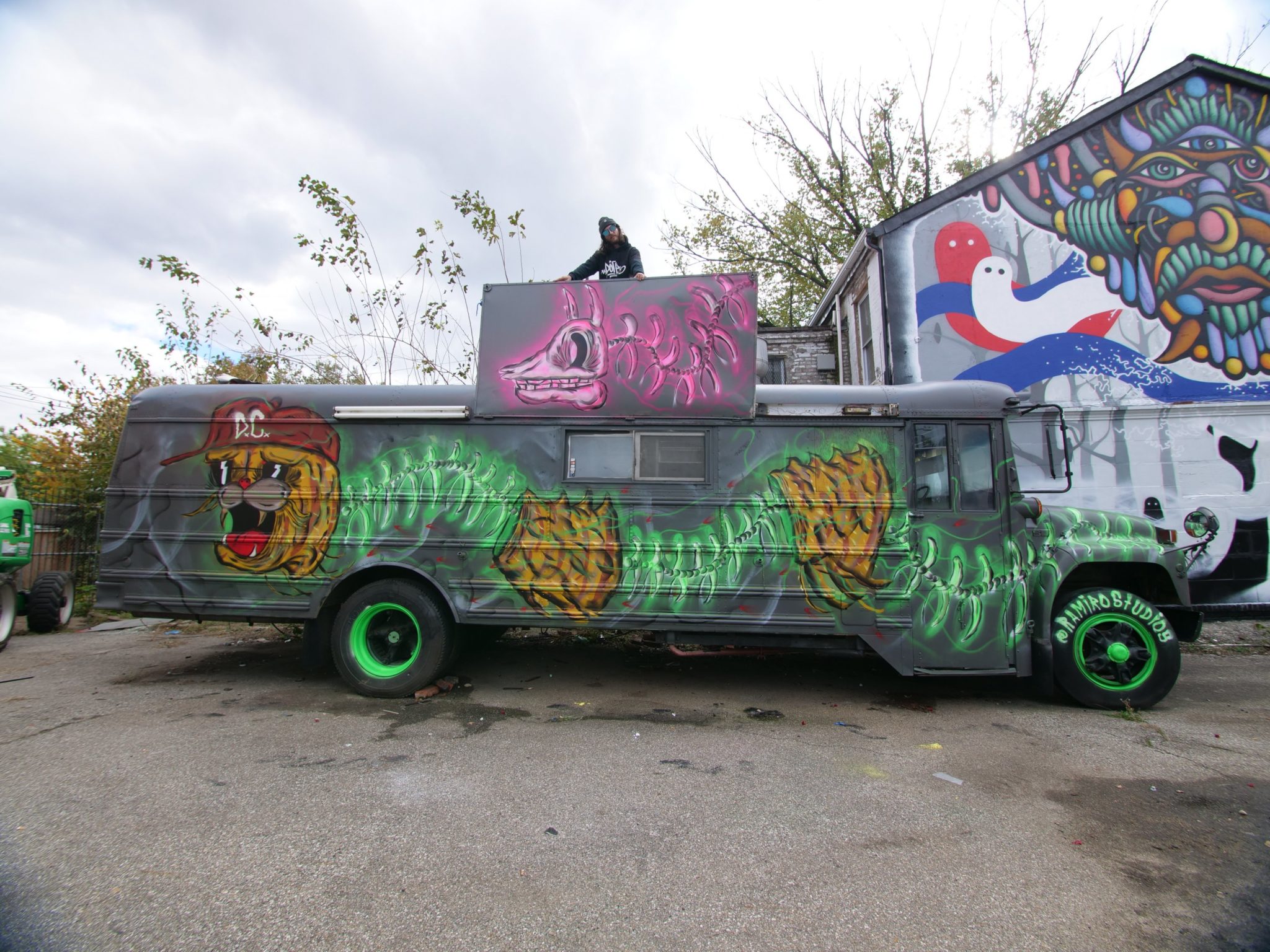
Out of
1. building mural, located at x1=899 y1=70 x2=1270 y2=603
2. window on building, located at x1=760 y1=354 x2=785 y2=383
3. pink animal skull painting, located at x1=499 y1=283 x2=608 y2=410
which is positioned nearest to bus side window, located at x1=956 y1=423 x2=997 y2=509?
pink animal skull painting, located at x1=499 y1=283 x2=608 y2=410

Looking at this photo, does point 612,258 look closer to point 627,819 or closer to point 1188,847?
point 627,819

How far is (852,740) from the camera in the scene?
4.57 metres

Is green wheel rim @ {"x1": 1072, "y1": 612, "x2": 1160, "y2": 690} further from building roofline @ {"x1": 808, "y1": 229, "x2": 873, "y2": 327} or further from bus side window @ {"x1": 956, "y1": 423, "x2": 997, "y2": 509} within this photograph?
building roofline @ {"x1": 808, "y1": 229, "x2": 873, "y2": 327}

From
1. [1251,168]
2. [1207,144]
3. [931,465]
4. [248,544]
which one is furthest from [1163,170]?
[248,544]

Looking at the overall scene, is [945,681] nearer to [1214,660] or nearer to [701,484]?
[701,484]

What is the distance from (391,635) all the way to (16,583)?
6616 millimetres

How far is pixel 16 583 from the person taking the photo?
27.3 ft

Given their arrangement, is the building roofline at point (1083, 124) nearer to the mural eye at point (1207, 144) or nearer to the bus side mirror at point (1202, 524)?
the mural eye at point (1207, 144)

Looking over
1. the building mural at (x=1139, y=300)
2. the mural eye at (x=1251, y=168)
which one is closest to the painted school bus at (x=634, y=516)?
the building mural at (x=1139, y=300)

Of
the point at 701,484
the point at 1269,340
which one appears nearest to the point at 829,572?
the point at 701,484

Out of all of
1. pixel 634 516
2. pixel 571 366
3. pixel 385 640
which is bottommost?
pixel 385 640

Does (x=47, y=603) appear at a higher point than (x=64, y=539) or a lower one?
lower

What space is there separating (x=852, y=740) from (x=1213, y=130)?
11.4 meters

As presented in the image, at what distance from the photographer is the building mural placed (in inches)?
354
